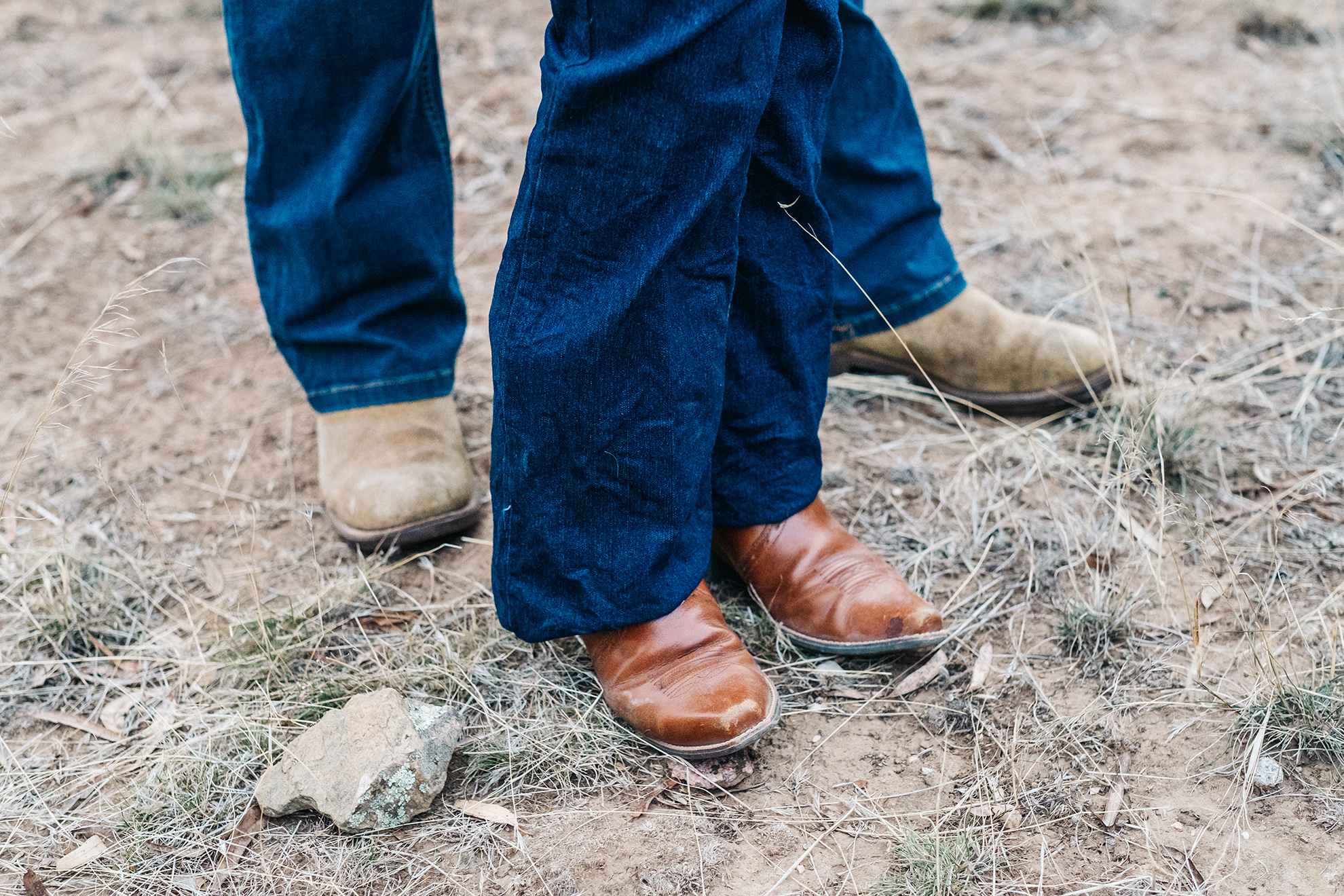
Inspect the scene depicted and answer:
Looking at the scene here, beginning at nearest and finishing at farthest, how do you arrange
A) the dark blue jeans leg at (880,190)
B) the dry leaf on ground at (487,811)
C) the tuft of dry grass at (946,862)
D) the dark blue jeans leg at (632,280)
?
the dark blue jeans leg at (632,280)
the tuft of dry grass at (946,862)
the dry leaf on ground at (487,811)
the dark blue jeans leg at (880,190)

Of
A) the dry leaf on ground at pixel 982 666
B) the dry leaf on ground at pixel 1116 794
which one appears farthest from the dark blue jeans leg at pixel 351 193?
the dry leaf on ground at pixel 1116 794

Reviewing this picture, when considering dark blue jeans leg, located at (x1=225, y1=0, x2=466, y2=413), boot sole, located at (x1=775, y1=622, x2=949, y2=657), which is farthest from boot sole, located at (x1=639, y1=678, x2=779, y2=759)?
dark blue jeans leg, located at (x1=225, y1=0, x2=466, y2=413)

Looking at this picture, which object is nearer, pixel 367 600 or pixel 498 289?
pixel 498 289

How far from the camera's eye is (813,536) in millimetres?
1326

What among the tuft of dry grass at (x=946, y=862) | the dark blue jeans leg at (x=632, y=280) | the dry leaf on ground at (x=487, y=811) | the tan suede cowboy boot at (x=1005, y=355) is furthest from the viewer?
the tan suede cowboy boot at (x=1005, y=355)

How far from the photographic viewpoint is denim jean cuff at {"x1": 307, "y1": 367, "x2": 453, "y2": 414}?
1.57 metres

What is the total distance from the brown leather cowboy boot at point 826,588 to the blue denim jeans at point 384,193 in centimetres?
54

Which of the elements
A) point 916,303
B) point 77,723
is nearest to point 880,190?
point 916,303

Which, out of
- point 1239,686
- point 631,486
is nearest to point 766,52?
point 631,486

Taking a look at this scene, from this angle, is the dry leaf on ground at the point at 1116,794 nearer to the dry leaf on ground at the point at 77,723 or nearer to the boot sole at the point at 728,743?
the boot sole at the point at 728,743

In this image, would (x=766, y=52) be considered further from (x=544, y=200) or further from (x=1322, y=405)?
(x=1322, y=405)

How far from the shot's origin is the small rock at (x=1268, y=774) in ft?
3.62

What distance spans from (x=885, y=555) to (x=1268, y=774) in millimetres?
551

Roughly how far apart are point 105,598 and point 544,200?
97 centimetres
